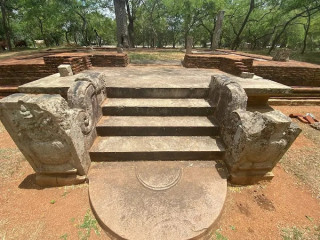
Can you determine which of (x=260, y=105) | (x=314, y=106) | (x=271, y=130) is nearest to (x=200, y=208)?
(x=271, y=130)

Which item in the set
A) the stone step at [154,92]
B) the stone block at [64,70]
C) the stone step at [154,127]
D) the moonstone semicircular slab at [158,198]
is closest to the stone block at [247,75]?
the stone step at [154,92]

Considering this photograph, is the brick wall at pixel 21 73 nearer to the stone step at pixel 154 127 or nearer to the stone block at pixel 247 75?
the stone step at pixel 154 127

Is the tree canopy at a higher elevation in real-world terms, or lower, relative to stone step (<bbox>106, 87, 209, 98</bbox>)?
higher

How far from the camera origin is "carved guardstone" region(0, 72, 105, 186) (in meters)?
1.90

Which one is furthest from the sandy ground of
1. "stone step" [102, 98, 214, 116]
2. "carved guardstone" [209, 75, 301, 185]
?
"stone step" [102, 98, 214, 116]

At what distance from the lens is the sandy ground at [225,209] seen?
1915mm

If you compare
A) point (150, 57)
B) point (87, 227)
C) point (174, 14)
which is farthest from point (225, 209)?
point (174, 14)

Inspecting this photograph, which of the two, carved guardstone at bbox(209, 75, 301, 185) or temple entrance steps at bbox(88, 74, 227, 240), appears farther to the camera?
carved guardstone at bbox(209, 75, 301, 185)

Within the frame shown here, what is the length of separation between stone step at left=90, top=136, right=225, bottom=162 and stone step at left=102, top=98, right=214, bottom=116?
618 mm

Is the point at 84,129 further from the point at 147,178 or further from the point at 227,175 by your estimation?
the point at 227,175

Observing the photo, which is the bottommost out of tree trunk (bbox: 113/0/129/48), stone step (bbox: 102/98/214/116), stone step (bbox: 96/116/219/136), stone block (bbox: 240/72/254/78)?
stone step (bbox: 96/116/219/136)

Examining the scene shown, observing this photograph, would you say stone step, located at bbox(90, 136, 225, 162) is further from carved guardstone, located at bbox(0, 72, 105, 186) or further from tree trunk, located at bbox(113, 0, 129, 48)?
tree trunk, located at bbox(113, 0, 129, 48)

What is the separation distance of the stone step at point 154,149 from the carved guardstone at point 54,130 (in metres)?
0.24

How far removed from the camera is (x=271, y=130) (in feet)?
6.99
